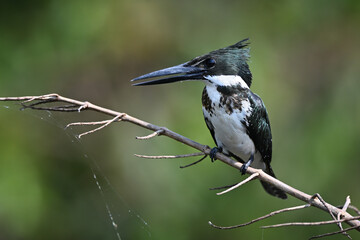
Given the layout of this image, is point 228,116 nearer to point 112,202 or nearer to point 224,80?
point 224,80

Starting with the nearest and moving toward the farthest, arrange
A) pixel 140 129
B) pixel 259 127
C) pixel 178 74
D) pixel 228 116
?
1. pixel 178 74
2. pixel 228 116
3. pixel 259 127
4. pixel 140 129

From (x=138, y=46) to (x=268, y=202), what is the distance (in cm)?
125

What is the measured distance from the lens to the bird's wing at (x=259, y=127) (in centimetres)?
253

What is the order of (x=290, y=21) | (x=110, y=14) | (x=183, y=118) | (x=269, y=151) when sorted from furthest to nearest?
(x=290, y=21) < (x=110, y=14) < (x=183, y=118) < (x=269, y=151)

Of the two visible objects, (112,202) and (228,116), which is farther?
(112,202)

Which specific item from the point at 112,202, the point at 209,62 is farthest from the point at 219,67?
the point at 112,202

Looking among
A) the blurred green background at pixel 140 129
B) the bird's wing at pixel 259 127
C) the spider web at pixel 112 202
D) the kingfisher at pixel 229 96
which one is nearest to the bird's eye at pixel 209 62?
the kingfisher at pixel 229 96

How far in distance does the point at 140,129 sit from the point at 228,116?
51.4 inches

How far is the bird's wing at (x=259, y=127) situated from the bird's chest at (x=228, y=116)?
2cm

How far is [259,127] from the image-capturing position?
8.56 ft

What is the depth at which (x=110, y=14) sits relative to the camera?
3.78 m

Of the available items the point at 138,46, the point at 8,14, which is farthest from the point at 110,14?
the point at 8,14

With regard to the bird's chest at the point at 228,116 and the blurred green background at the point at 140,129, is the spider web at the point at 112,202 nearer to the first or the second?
the blurred green background at the point at 140,129

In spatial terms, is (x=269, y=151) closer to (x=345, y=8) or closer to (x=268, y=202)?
(x=268, y=202)
